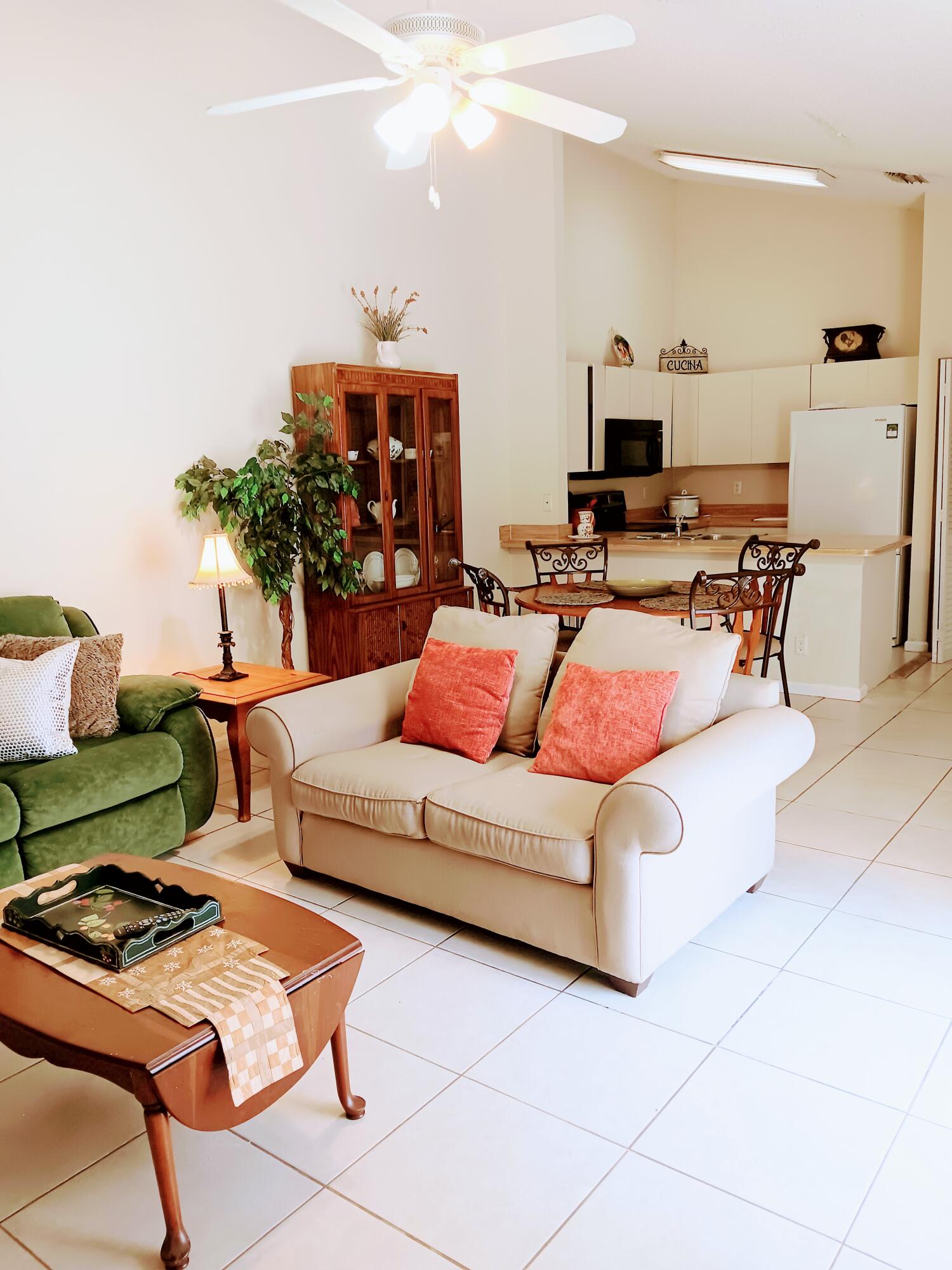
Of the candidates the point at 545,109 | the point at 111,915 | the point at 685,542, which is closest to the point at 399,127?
the point at 545,109

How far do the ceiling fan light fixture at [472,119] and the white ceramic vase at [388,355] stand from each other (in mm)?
2358

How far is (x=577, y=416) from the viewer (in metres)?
6.62

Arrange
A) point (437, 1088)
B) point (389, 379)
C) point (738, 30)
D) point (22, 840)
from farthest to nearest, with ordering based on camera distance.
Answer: point (389, 379), point (738, 30), point (22, 840), point (437, 1088)

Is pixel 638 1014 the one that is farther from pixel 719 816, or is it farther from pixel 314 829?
pixel 314 829

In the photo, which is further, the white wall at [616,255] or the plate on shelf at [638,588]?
the white wall at [616,255]

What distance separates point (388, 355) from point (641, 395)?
257 centimetres

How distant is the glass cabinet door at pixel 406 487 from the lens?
17.2ft

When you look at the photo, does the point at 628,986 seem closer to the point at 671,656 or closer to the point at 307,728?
the point at 671,656

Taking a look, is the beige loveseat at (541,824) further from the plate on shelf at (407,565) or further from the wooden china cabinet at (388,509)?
the plate on shelf at (407,565)

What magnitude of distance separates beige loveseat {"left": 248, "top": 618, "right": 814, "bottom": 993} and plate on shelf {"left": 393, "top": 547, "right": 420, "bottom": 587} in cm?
185

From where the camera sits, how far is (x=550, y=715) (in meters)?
3.27

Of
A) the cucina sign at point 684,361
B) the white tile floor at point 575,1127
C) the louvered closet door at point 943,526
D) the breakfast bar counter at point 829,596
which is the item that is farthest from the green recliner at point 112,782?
the cucina sign at point 684,361

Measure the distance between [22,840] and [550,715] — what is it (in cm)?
174

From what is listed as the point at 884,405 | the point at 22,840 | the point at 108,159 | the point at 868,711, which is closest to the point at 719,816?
the point at 22,840
